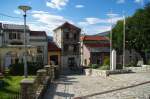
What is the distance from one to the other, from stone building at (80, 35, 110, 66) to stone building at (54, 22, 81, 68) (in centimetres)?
254

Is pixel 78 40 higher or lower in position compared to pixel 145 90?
higher

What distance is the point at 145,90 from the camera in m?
17.2

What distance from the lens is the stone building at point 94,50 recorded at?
216 feet

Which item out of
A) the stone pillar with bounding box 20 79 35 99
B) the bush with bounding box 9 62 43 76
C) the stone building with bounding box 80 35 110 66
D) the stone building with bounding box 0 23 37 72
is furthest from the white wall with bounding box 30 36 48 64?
the stone pillar with bounding box 20 79 35 99

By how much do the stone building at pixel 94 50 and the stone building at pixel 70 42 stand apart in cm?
254

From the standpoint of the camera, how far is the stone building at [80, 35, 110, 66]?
65812 mm

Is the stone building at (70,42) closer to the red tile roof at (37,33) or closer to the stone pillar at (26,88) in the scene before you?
the red tile roof at (37,33)

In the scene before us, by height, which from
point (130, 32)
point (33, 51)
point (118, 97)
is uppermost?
point (130, 32)

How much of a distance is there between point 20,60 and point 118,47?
19.1 m

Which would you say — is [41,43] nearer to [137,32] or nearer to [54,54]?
[54,54]

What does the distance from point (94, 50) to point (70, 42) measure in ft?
18.2

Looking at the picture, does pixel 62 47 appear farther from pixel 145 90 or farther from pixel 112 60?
pixel 145 90

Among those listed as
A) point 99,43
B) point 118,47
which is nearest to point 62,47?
point 99,43

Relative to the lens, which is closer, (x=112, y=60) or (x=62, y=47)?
(x=112, y=60)
